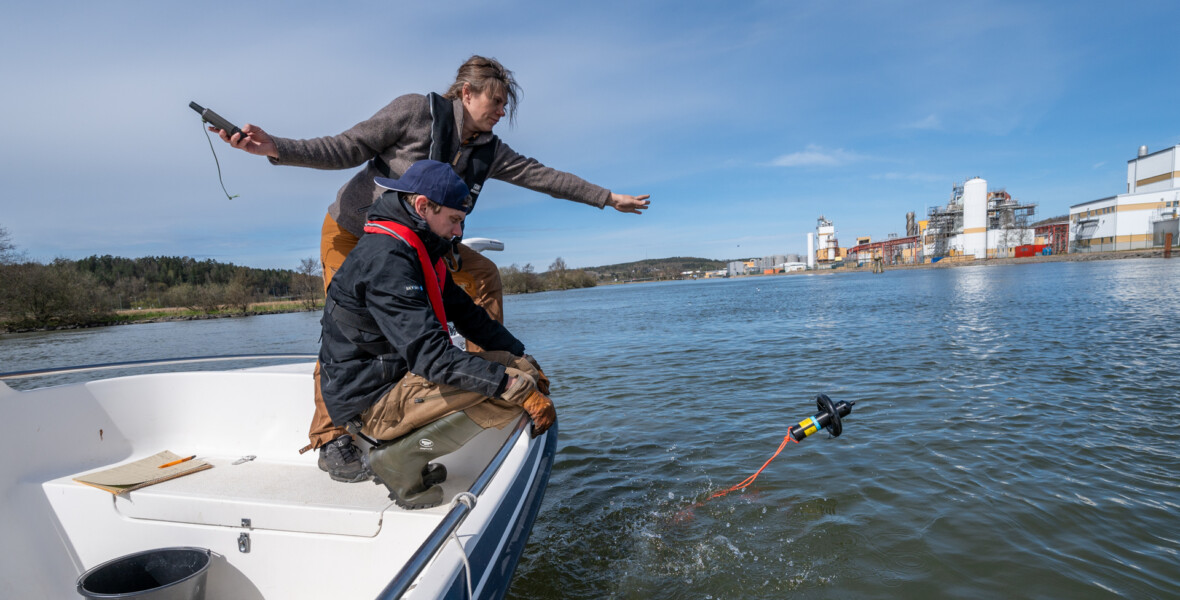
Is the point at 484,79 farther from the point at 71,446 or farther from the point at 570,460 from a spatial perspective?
the point at 570,460

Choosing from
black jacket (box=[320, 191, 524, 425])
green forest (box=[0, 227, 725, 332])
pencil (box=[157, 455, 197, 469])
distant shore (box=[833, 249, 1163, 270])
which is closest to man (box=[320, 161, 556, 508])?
black jacket (box=[320, 191, 524, 425])

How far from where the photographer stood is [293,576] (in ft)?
8.17

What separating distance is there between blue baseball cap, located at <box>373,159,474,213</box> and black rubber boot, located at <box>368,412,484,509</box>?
99 cm

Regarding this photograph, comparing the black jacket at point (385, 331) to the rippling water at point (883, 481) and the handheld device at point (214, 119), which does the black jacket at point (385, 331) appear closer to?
the handheld device at point (214, 119)

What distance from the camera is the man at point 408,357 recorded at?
222 cm

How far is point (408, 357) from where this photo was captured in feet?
7.25

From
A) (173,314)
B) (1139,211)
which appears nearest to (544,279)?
(173,314)

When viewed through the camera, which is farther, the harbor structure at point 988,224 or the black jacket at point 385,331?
the harbor structure at point 988,224

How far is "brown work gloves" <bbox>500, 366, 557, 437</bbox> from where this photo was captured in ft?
7.59

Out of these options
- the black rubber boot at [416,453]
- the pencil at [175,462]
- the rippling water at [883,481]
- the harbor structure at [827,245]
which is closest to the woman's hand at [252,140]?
the black rubber boot at [416,453]

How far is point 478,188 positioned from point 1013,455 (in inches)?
224

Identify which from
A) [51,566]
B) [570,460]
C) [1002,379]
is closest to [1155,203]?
[1002,379]

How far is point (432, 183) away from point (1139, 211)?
97095mm

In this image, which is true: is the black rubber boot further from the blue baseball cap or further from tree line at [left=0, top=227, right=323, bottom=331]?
tree line at [left=0, top=227, right=323, bottom=331]
